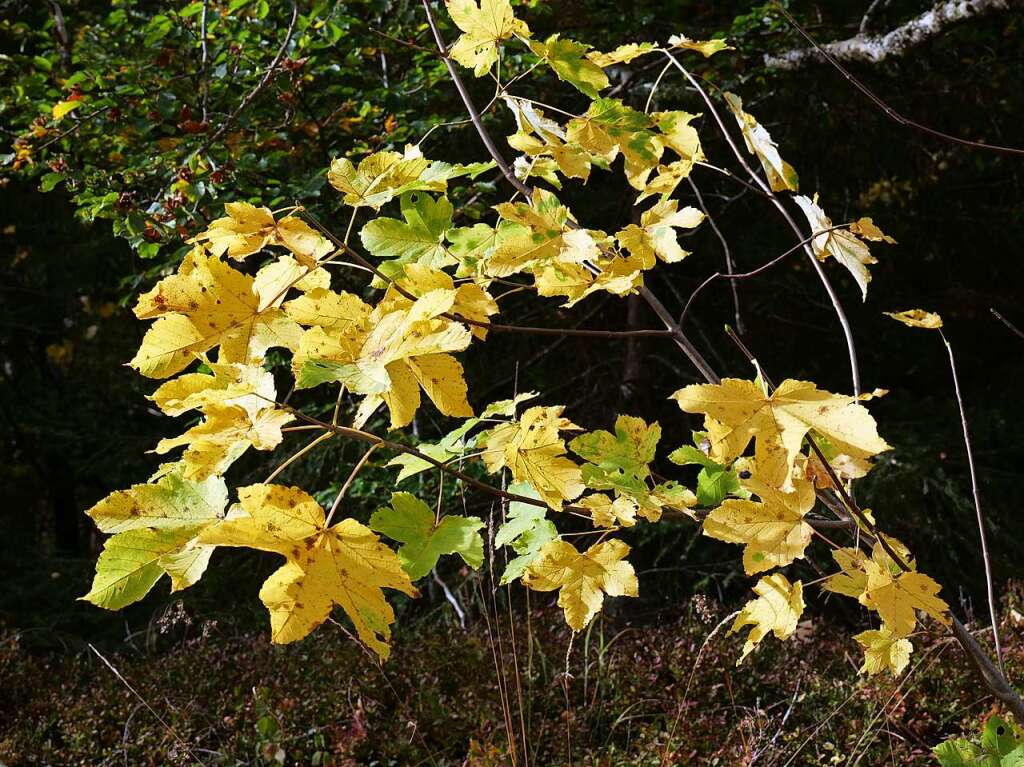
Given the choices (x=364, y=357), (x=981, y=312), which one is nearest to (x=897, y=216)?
(x=981, y=312)

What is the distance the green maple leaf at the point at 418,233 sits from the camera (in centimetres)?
122

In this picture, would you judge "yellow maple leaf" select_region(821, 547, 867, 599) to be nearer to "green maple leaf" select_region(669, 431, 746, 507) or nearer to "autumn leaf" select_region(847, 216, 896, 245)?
"green maple leaf" select_region(669, 431, 746, 507)

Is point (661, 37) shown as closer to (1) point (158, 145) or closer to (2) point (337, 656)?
(1) point (158, 145)

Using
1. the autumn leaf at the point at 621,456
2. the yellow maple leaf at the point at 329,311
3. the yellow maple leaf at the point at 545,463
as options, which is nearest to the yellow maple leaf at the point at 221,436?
the yellow maple leaf at the point at 329,311

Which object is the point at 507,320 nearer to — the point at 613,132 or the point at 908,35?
the point at 908,35

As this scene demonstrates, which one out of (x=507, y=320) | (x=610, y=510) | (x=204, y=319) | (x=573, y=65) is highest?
(x=573, y=65)

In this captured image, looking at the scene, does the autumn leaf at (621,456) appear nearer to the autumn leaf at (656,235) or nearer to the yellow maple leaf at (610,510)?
the yellow maple leaf at (610,510)

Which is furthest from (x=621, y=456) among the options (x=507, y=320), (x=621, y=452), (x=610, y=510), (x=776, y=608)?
(x=507, y=320)

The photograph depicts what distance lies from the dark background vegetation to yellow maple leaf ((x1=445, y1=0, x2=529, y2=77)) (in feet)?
5.11

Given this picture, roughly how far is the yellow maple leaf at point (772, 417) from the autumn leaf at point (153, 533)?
44 centimetres

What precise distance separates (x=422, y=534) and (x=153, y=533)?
0.27 metres

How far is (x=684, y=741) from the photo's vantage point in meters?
2.57

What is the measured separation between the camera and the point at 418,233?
1244mm

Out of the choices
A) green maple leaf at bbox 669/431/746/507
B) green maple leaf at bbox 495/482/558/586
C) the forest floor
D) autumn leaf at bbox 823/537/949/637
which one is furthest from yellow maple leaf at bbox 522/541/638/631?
the forest floor
